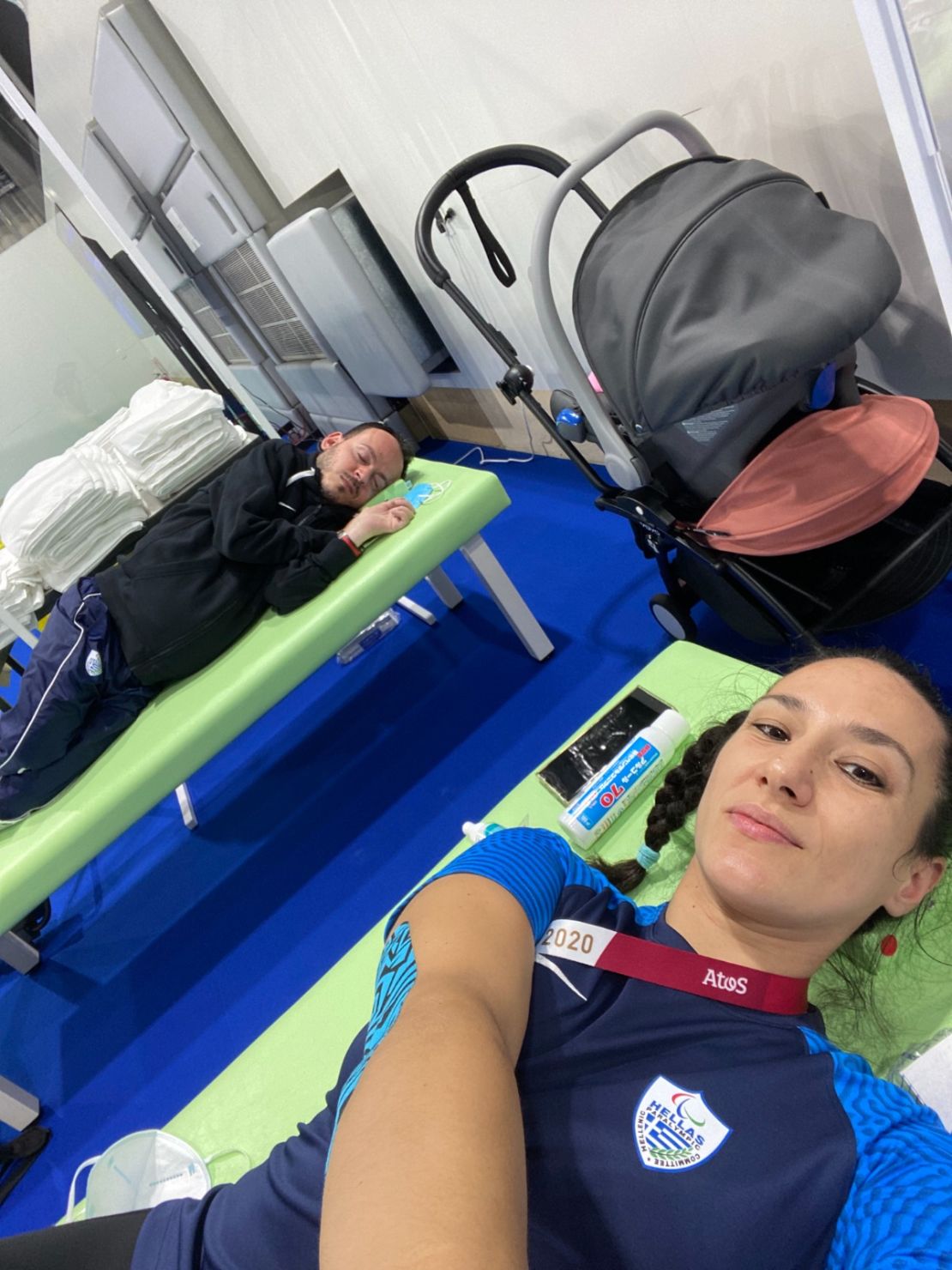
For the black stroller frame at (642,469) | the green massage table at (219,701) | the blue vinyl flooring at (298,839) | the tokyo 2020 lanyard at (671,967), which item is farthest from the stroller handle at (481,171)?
the tokyo 2020 lanyard at (671,967)

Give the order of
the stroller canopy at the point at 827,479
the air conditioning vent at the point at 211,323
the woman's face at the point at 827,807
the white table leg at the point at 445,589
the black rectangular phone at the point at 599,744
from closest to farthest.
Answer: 1. the woman's face at the point at 827,807
2. the stroller canopy at the point at 827,479
3. the black rectangular phone at the point at 599,744
4. the white table leg at the point at 445,589
5. the air conditioning vent at the point at 211,323

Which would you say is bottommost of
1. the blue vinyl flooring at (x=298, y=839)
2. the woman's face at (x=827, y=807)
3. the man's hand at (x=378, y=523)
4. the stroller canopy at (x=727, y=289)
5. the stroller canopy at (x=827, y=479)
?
the blue vinyl flooring at (x=298, y=839)

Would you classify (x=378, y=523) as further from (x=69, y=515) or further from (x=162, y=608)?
(x=69, y=515)

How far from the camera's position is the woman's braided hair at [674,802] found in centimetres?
127

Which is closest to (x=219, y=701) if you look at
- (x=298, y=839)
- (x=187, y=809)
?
(x=298, y=839)

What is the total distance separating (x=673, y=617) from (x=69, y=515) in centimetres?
216

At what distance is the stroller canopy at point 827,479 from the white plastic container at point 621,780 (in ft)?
1.44

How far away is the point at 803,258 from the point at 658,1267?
5.05ft

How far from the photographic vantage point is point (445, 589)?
2838 mm

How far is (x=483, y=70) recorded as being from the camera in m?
2.27

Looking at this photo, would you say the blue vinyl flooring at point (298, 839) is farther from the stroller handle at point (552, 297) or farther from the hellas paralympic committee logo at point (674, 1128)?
the hellas paralympic committee logo at point (674, 1128)

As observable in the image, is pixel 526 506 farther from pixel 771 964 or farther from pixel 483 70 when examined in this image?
pixel 771 964

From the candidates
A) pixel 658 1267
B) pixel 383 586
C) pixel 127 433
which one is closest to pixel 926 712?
pixel 658 1267

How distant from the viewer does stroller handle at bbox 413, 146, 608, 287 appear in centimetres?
181
